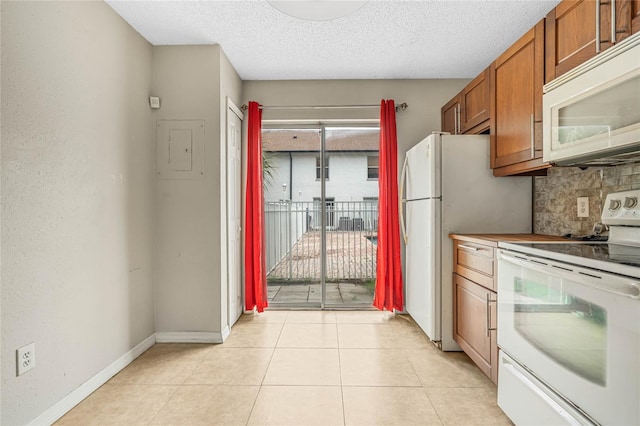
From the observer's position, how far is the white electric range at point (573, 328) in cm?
107

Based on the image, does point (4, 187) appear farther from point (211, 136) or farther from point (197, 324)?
point (197, 324)

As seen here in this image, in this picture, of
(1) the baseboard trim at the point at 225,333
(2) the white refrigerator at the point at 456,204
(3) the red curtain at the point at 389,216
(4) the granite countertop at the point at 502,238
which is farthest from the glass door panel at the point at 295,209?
(4) the granite countertop at the point at 502,238

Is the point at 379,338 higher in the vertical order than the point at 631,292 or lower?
lower

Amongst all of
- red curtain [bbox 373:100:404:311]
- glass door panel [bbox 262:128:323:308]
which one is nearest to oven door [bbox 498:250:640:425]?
red curtain [bbox 373:100:404:311]

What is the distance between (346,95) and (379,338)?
2.41 meters

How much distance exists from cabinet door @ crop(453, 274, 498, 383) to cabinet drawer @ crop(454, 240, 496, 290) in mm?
49

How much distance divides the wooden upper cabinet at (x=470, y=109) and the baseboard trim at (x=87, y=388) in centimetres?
316

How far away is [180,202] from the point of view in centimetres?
278

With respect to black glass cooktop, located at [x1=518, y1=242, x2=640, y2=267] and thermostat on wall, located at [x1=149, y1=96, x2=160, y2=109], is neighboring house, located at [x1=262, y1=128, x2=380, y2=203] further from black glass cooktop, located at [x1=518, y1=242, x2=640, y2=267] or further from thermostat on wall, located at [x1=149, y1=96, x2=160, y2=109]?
black glass cooktop, located at [x1=518, y1=242, x2=640, y2=267]

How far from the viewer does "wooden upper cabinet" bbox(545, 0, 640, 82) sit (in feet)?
4.71

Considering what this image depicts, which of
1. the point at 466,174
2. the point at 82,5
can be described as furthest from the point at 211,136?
the point at 466,174

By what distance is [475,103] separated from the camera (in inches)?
108

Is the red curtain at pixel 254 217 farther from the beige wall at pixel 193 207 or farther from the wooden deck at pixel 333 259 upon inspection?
the beige wall at pixel 193 207

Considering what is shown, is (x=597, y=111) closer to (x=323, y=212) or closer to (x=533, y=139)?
(x=533, y=139)
